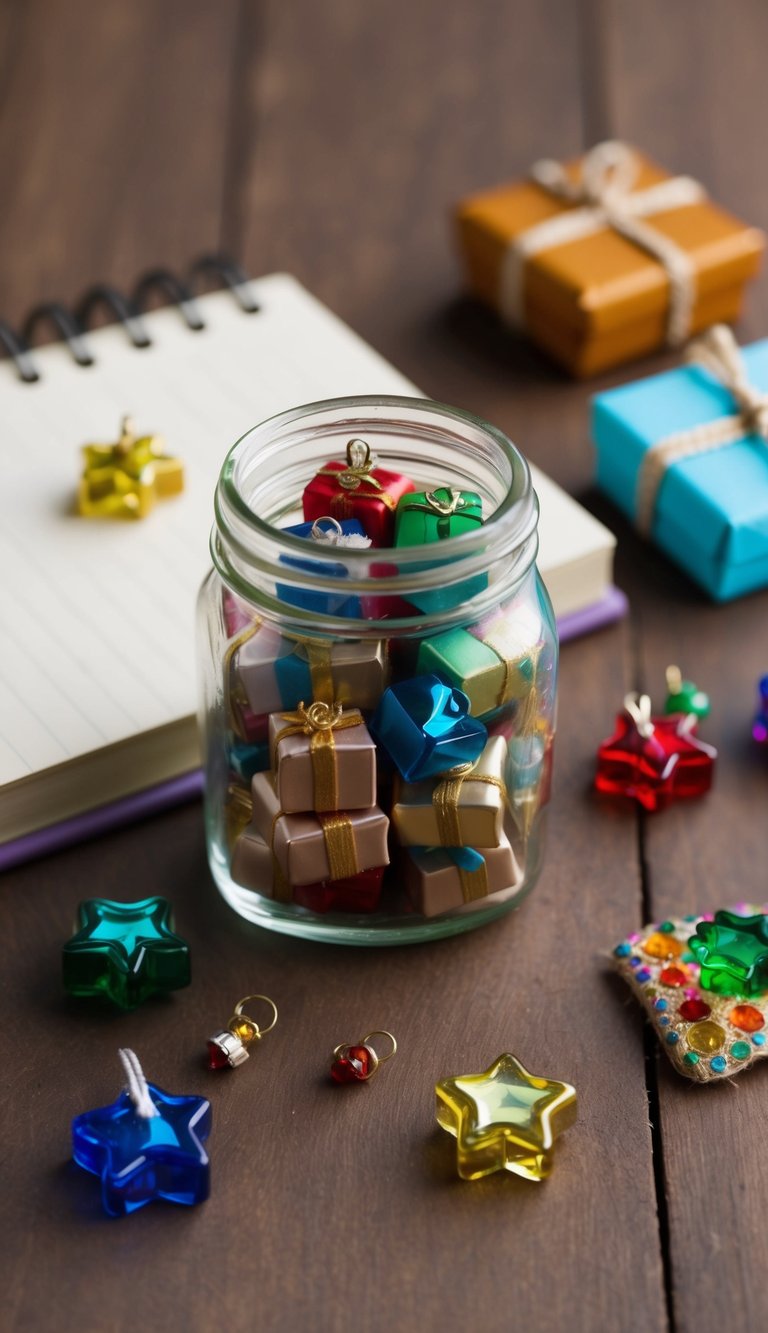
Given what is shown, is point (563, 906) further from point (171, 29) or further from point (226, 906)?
point (171, 29)

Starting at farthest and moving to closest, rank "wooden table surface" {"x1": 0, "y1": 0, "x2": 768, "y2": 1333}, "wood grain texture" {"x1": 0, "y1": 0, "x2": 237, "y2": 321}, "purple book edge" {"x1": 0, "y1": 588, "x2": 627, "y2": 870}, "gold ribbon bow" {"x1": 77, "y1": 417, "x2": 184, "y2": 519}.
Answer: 1. "wood grain texture" {"x1": 0, "y1": 0, "x2": 237, "y2": 321}
2. "gold ribbon bow" {"x1": 77, "y1": 417, "x2": 184, "y2": 519}
3. "purple book edge" {"x1": 0, "y1": 588, "x2": 627, "y2": 870}
4. "wooden table surface" {"x1": 0, "y1": 0, "x2": 768, "y2": 1333}

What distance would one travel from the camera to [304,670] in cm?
65

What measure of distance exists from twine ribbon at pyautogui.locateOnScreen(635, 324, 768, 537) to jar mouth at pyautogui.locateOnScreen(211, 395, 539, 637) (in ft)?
0.80

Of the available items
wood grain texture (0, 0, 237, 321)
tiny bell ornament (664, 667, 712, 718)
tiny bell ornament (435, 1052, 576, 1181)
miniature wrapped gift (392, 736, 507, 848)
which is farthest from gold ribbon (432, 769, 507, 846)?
wood grain texture (0, 0, 237, 321)

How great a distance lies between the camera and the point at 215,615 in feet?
2.33

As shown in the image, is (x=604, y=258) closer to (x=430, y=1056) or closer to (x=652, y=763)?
(x=652, y=763)

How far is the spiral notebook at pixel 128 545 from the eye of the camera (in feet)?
2.56

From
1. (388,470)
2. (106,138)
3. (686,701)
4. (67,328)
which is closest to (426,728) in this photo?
(388,470)

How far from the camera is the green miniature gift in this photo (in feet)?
2.09

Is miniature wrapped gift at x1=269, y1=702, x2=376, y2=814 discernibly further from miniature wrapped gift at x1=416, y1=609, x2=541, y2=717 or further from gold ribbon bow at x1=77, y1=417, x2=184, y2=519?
gold ribbon bow at x1=77, y1=417, x2=184, y2=519

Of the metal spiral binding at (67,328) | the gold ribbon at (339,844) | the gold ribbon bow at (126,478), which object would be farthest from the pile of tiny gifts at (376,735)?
the metal spiral binding at (67,328)

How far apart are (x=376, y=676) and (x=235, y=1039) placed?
18 centimetres

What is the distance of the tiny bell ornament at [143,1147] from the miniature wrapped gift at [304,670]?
0.55ft

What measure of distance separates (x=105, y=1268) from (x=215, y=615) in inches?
11.4
